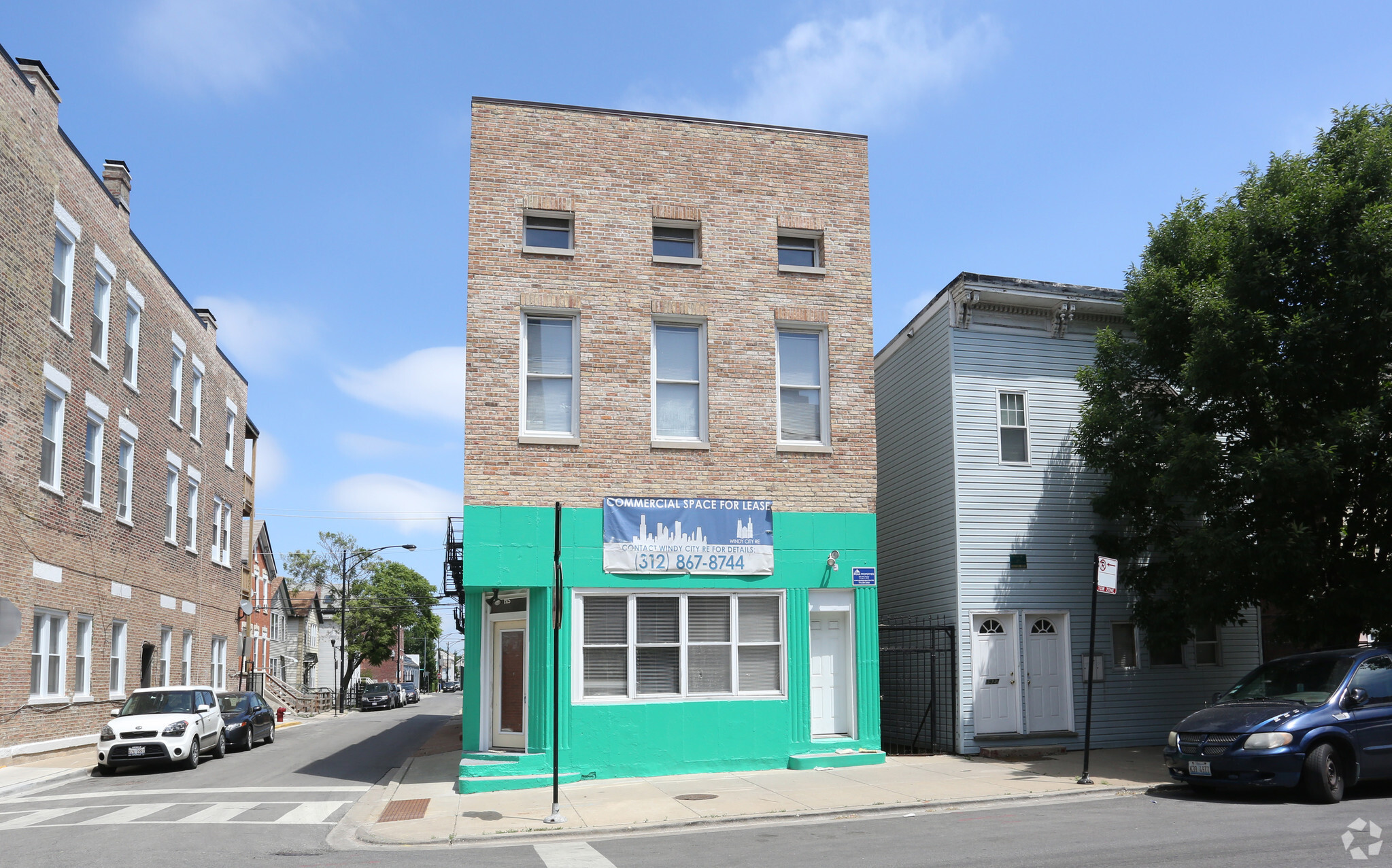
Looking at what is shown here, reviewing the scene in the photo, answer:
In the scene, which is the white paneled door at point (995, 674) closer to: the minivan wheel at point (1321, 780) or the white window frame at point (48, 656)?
the minivan wheel at point (1321, 780)

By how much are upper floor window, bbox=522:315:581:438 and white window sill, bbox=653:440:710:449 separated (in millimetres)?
1232

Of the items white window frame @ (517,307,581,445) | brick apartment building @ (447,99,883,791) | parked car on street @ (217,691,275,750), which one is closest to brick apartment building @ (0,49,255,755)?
parked car on street @ (217,691,275,750)

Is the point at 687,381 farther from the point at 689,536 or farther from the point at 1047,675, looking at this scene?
the point at 1047,675

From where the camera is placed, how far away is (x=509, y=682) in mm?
16422

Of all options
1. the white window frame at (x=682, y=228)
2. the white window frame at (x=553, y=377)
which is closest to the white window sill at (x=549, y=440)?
the white window frame at (x=553, y=377)

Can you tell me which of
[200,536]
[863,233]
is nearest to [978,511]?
[863,233]

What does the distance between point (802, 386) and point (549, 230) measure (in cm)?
475

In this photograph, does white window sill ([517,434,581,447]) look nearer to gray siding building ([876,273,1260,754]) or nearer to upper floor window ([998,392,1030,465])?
gray siding building ([876,273,1260,754])

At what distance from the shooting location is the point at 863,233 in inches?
706

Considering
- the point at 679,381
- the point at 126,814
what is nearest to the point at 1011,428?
the point at 679,381

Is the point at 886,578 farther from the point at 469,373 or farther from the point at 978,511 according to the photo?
the point at 469,373

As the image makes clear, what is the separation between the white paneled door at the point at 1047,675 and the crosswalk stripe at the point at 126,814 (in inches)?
524

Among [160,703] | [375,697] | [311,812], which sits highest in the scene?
[160,703]

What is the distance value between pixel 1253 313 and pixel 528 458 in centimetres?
1053
